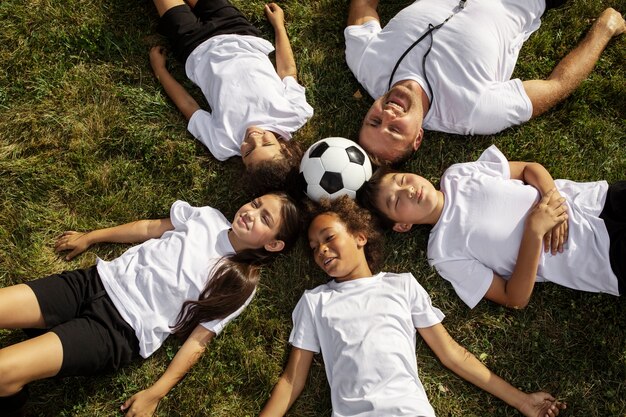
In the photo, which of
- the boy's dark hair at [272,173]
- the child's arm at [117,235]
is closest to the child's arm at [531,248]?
the boy's dark hair at [272,173]

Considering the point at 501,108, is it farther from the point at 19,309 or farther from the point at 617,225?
the point at 19,309

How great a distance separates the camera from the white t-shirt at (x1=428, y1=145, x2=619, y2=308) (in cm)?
402

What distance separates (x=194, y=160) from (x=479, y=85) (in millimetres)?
2376

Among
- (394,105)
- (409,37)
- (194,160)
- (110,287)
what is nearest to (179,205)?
(194,160)

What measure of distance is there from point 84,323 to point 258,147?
69.5 inches

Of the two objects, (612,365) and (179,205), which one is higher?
(179,205)

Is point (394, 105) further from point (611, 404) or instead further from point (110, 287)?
point (611, 404)

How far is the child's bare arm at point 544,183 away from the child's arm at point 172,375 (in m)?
2.61

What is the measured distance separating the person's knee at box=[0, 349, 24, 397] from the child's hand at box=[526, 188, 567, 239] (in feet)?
11.9

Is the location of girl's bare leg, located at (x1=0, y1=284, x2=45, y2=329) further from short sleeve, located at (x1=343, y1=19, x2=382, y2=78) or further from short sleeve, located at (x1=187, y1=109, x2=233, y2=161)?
short sleeve, located at (x1=343, y1=19, x2=382, y2=78)

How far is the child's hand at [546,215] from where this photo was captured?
3916 millimetres

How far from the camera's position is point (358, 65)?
450 centimetres

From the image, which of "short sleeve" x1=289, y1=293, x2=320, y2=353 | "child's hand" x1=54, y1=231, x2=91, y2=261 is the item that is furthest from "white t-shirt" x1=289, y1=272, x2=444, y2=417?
"child's hand" x1=54, y1=231, x2=91, y2=261

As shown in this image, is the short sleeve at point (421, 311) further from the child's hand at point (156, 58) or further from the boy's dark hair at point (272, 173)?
the child's hand at point (156, 58)
